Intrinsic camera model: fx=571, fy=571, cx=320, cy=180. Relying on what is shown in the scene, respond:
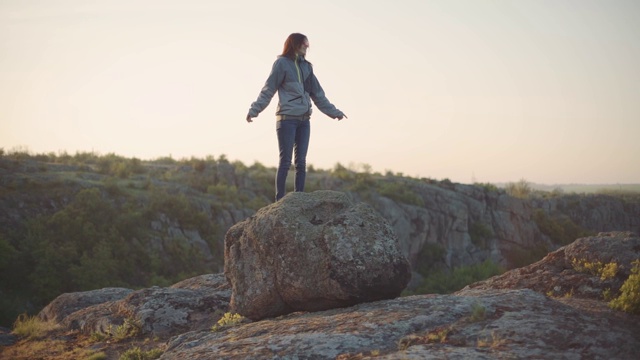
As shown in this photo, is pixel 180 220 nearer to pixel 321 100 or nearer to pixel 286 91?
pixel 321 100

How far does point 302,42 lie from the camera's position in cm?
868

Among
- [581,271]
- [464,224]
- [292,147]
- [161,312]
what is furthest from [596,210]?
[161,312]

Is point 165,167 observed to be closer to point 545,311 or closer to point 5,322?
point 5,322

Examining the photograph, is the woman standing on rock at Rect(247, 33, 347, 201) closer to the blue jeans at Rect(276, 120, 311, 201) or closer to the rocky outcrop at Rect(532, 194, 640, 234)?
the blue jeans at Rect(276, 120, 311, 201)

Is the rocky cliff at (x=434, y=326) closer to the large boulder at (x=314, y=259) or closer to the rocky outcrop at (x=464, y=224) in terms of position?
the large boulder at (x=314, y=259)

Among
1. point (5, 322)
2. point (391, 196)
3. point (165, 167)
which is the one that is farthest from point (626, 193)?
point (5, 322)

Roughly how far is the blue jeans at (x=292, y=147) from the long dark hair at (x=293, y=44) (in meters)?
1.04

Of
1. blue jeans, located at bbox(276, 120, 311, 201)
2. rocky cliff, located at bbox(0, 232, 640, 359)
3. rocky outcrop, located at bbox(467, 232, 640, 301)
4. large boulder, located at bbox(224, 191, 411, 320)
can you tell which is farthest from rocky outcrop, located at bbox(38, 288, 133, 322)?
rocky outcrop, located at bbox(467, 232, 640, 301)

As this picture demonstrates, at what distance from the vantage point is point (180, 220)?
2341cm

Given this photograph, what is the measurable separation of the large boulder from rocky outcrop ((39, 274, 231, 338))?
176cm

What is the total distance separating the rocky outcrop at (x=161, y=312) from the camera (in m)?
8.75

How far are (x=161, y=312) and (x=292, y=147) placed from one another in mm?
3321

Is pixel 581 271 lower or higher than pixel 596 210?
higher

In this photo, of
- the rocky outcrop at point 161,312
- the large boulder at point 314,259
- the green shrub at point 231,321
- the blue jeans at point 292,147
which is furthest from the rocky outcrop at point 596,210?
the green shrub at point 231,321
